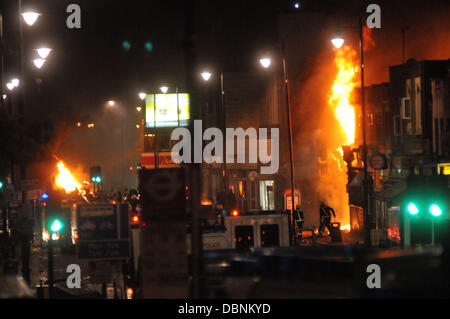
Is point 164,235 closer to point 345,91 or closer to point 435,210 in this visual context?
point 435,210

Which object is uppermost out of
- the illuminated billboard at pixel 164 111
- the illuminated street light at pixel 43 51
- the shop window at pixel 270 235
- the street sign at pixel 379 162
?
the illuminated billboard at pixel 164 111

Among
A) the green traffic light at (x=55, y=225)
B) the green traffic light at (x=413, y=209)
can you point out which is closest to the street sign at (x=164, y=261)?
the green traffic light at (x=413, y=209)

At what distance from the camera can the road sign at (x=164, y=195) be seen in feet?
39.3

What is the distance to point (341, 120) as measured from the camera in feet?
169

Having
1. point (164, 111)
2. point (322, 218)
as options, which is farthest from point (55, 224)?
point (164, 111)

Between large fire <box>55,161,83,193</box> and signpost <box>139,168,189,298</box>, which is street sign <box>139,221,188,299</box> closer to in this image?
signpost <box>139,168,189,298</box>

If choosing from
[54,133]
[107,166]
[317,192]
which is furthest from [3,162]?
[107,166]

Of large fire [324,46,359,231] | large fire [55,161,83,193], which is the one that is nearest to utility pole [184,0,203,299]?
large fire [324,46,359,231]

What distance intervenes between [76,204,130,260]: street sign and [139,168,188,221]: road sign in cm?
408

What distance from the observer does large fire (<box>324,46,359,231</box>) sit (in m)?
51.9

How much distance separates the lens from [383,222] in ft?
129

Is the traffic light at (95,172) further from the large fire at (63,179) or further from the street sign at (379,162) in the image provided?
the street sign at (379,162)

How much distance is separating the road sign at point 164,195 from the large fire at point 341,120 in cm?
3945

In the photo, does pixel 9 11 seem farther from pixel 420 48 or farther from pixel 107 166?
pixel 107 166
